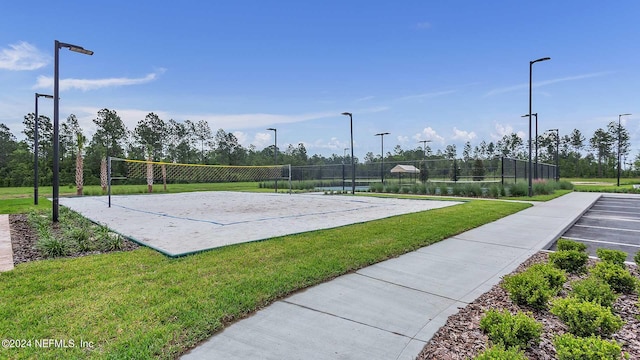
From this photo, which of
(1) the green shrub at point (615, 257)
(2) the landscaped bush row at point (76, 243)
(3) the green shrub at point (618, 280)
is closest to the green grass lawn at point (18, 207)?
(2) the landscaped bush row at point (76, 243)

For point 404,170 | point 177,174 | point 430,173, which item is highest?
point 404,170

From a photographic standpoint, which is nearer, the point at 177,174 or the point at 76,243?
the point at 76,243

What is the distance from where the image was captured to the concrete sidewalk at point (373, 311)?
2438 millimetres

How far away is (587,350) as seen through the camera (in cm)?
208

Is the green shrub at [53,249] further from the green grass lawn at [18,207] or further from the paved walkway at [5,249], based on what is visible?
the green grass lawn at [18,207]

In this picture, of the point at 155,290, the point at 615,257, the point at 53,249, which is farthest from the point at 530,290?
the point at 53,249

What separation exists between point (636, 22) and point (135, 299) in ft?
Answer: 54.2

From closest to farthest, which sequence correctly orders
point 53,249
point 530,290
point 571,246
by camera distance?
1. point 530,290
2. point 53,249
3. point 571,246

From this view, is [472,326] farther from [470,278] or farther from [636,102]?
[636,102]

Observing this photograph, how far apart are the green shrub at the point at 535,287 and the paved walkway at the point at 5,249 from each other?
227 inches

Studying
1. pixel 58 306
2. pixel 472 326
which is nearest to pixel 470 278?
pixel 472 326

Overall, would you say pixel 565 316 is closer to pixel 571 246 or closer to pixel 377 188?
pixel 571 246

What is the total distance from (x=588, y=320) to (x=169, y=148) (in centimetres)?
4719

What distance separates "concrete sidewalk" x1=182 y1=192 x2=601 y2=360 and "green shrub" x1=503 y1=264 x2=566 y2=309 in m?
0.37
